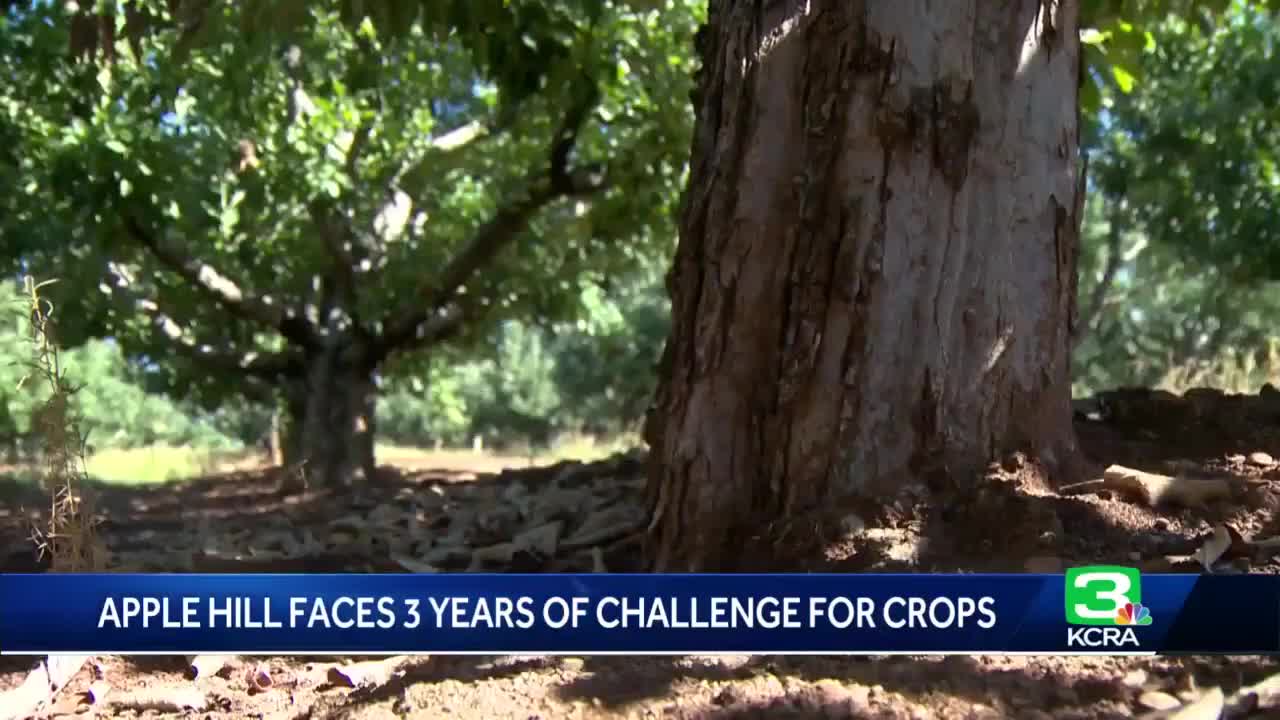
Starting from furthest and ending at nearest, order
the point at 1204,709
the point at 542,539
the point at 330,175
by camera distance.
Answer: the point at 330,175, the point at 542,539, the point at 1204,709

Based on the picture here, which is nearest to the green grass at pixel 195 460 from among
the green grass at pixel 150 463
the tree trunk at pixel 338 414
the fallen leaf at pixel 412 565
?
the green grass at pixel 150 463

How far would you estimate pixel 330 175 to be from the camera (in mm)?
9117

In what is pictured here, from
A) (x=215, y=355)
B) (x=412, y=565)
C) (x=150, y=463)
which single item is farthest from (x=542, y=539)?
(x=150, y=463)

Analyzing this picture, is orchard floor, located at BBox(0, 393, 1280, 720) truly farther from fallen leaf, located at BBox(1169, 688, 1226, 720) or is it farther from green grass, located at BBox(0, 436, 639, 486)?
green grass, located at BBox(0, 436, 639, 486)

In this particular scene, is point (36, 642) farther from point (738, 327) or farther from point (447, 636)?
point (738, 327)

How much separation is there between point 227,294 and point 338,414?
1704mm

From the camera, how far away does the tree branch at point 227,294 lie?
30.7 feet

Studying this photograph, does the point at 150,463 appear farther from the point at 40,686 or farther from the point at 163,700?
the point at 163,700

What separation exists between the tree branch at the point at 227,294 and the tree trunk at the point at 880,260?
666cm

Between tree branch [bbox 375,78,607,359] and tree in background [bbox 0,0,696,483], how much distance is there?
0.03 meters

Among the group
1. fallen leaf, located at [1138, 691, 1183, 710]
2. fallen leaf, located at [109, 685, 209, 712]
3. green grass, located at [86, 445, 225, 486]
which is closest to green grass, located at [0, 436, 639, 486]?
green grass, located at [86, 445, 225, 486]

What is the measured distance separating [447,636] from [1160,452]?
2.76 metres

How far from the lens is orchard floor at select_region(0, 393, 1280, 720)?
2441 mm

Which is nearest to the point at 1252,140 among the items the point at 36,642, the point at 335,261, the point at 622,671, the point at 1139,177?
the point at 1139,177
